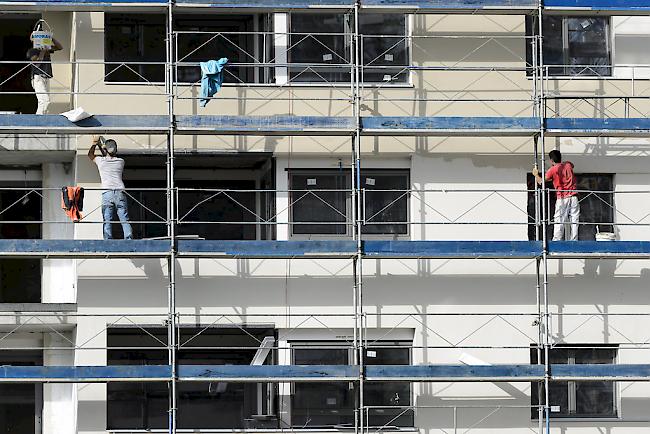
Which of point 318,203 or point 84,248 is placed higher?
point 318,203

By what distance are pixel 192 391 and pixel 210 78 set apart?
4.15 meters

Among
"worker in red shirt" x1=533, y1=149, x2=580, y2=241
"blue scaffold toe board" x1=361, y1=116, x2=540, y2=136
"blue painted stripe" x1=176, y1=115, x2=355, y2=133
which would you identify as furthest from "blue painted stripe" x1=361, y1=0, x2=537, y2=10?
"worker in red shirt" x1=533, y1=149, x2=580, y2=241

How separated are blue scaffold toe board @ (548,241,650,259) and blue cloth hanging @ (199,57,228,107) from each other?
4.78 metres

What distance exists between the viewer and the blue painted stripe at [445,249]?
25422 millimetres

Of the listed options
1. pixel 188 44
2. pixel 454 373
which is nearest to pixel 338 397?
pixel 454 373

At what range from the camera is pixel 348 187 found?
87.4 ft

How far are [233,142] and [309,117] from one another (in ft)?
4.79

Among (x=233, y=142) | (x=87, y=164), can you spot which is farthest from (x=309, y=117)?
(x=87, y=164)

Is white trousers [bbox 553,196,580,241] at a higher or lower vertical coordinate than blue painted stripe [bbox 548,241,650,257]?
higher

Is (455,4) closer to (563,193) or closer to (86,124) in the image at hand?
(563,193)

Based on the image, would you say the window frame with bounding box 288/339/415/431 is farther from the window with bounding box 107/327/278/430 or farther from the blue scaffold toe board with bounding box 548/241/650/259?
the blue scaffold toe board with bounding box 548/241/650/259

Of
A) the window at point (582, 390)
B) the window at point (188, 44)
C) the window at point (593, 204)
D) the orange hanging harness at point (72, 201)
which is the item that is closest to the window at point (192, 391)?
the orange hanging harness at point (72, 201)

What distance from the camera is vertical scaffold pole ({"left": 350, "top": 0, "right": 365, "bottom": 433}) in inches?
997

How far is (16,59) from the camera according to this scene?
95.8ft
